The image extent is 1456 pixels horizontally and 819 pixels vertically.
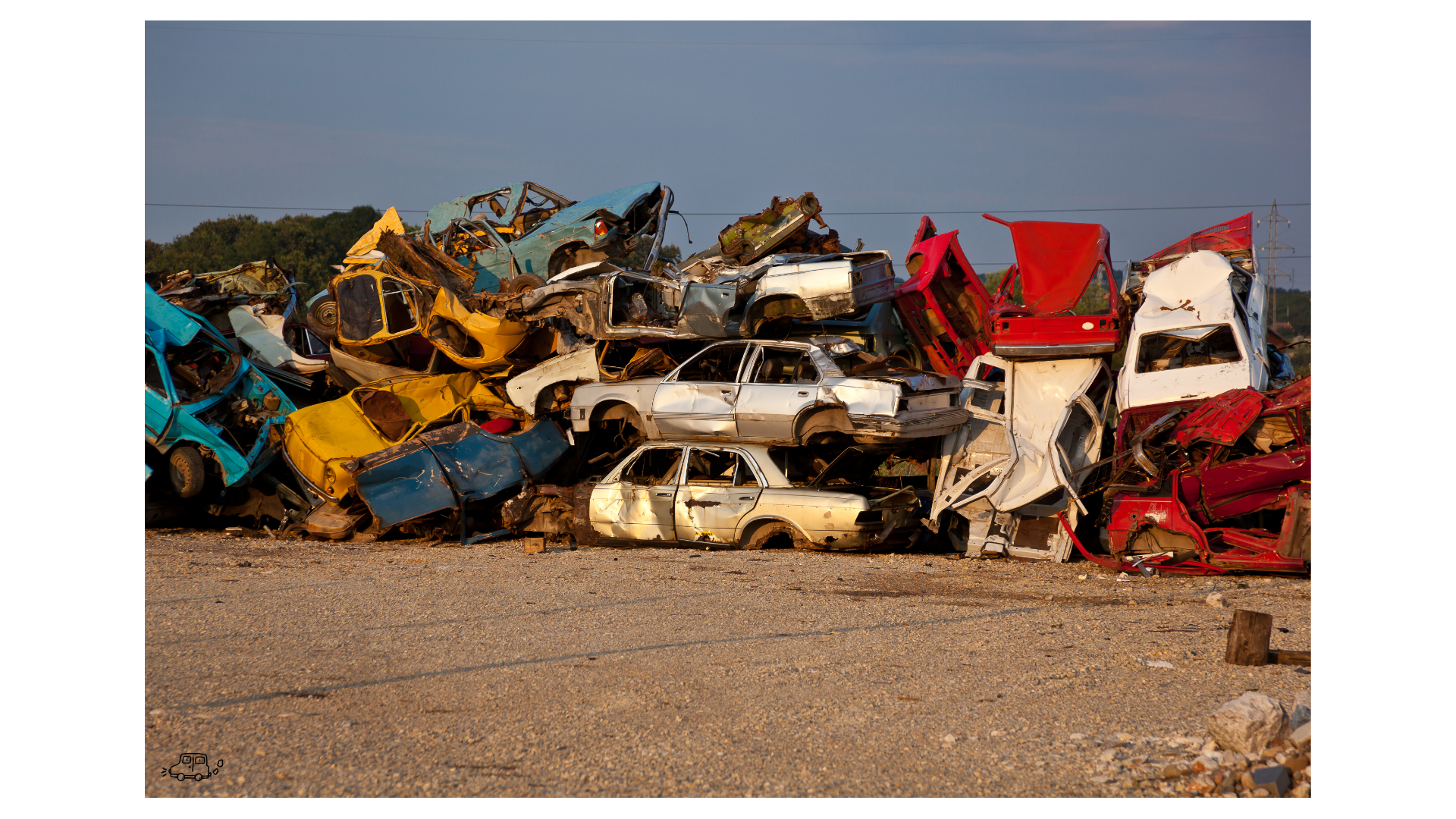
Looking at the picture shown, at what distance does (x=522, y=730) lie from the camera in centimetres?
457

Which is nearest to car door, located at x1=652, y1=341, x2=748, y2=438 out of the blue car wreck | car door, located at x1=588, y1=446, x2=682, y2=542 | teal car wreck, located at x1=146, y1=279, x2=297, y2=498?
car door, located at x1=588, y1=446, x2=682, y2=542

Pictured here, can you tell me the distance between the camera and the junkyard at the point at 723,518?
441 cm

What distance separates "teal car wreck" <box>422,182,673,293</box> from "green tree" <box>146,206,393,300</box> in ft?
86.5

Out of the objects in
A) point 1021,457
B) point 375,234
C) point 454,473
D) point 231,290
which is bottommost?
point 454,473

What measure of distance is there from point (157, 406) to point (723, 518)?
21.0 feet

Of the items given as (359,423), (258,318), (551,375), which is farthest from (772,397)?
(258,318)

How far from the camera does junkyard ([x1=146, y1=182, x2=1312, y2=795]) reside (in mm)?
4414

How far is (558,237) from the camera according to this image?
45.5 ft

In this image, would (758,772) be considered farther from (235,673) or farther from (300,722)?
(235,673)

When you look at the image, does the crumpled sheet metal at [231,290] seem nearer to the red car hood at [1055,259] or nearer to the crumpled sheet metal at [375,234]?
the crumpled sheet metal at [375,234]

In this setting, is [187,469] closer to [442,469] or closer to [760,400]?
[442,469]

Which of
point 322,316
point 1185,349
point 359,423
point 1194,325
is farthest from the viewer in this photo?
point 322,316

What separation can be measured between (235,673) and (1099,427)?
8.03 meters

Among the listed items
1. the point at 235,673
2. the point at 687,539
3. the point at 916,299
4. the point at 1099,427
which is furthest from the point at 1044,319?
the point at 235,673
